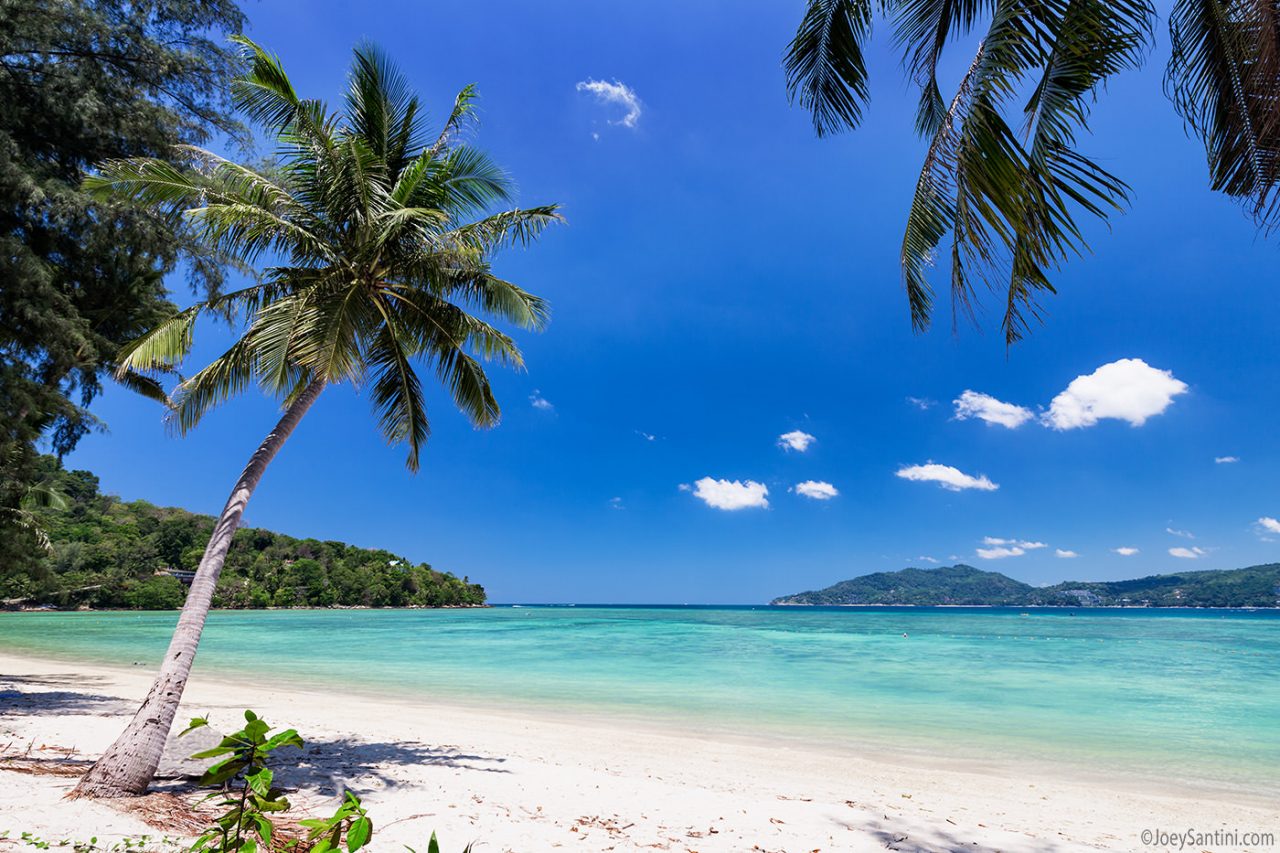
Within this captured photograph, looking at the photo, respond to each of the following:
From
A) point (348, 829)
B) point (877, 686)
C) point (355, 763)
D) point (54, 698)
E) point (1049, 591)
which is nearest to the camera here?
point (348, 829)

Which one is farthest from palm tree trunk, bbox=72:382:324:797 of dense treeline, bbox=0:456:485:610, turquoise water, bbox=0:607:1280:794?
dense treeline, bbox=0:456:485:610

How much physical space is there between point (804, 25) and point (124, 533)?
259ft

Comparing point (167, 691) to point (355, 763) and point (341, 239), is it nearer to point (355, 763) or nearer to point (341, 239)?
point (355, 763)

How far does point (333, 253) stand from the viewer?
640 cm

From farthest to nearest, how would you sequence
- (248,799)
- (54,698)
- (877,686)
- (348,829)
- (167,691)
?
(877,686), (54,698), (167,691), (248,799), (348,829)

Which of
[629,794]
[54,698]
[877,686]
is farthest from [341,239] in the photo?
[877,686]

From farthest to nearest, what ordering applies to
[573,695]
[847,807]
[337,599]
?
1. [337,599]
2. [573,695]
3. [847,807]

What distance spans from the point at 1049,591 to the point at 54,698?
191 metres

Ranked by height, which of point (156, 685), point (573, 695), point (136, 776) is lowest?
point (573, 695)

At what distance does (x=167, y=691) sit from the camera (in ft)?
16.6

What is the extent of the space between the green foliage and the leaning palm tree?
1.97ft

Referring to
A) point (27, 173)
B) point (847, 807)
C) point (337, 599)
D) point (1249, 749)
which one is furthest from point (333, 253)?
point (337, 599)

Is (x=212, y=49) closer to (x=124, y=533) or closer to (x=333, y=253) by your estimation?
(x=333, y=253)

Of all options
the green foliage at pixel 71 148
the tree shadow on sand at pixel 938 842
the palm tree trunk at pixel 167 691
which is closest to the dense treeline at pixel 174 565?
the green foliage at pixel 71 148
